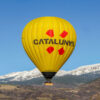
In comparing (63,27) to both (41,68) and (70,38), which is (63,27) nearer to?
(70,38)

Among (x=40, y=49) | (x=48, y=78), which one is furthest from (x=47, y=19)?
(x=48, y=78)

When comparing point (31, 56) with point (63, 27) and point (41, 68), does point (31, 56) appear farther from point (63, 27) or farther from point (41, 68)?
point (63, 27)

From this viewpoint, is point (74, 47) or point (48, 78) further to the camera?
point (74, 47)

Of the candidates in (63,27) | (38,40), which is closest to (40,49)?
(38,40)

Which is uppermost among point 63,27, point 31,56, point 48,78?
point 63,27

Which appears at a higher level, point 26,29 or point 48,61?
point 26,29

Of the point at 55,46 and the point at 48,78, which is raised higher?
the point at 55,46
